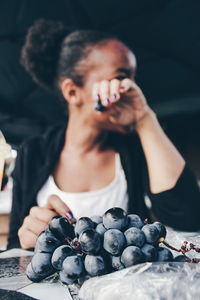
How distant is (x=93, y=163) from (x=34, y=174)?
0.27m

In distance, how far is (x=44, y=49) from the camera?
5.34 feet

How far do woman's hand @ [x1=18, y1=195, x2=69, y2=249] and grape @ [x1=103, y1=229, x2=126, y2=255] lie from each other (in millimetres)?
252

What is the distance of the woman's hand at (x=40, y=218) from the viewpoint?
0.72 metres

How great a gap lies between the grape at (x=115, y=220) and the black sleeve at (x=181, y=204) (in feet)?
2.46

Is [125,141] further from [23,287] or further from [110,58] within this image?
[23,287]

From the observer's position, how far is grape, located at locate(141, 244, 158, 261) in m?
0.46

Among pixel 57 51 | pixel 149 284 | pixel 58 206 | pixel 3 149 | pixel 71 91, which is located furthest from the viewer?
pixel 57 51

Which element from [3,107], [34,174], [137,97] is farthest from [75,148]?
[3,107]

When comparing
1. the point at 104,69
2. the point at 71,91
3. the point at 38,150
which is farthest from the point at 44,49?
the point at 38,150

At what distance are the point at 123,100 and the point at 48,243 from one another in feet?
3.16

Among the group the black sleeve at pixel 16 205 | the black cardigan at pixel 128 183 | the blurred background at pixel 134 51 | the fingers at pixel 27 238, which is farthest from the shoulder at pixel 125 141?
the fingers at pixel 27 238

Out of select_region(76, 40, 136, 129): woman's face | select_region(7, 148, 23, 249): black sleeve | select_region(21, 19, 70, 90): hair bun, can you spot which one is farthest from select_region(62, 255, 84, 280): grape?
select_region(21, 19, 70, 90): hair bun

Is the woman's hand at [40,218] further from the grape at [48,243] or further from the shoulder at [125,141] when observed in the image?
the shoulder at [125,141]

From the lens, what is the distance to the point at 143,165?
5.16ft
